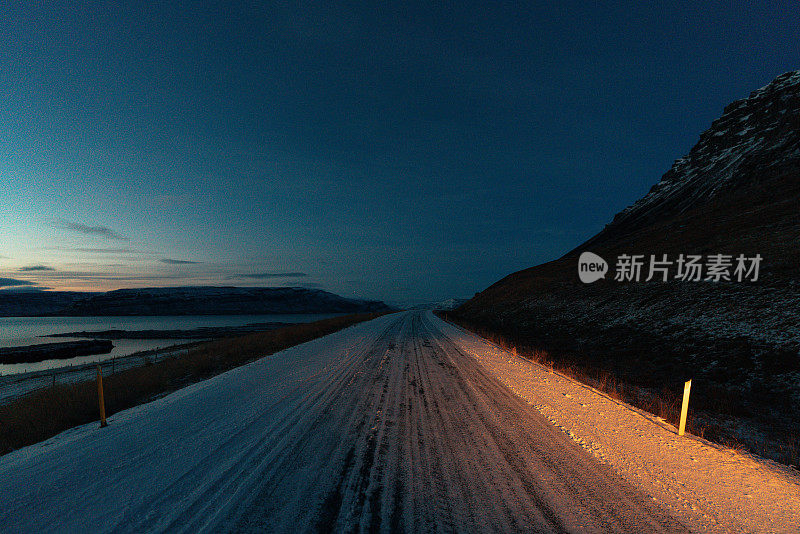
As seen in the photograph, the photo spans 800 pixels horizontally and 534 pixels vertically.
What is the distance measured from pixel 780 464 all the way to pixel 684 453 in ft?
4.77

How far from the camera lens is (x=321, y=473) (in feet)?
14.0

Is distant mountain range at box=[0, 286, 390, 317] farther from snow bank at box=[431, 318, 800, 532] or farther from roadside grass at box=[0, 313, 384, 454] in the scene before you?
snow bank at box=[431, 318, 800, 532]

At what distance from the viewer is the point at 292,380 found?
377 inches

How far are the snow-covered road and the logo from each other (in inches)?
1195

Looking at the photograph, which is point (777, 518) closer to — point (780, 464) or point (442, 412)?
point (780, 464)

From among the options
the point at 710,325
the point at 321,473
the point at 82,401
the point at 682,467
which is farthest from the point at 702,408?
the point at 82,401

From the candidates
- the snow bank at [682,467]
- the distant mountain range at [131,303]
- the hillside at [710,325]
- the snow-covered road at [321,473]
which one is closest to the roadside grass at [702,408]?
the hillside at [710,325]

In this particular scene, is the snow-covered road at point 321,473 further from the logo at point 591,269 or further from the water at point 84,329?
the water at point 84,329

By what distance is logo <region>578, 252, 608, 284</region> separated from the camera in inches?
1278

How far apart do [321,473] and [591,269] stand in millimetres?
39198

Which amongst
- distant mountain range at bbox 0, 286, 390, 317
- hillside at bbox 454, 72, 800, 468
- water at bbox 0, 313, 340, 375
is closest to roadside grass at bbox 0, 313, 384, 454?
hillside at bbox 454, 72, 800, 468

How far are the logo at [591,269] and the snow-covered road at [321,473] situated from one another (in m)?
30.4

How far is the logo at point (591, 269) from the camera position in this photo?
107 ft

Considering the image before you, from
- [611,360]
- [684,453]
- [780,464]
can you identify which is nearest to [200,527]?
[684,453]
